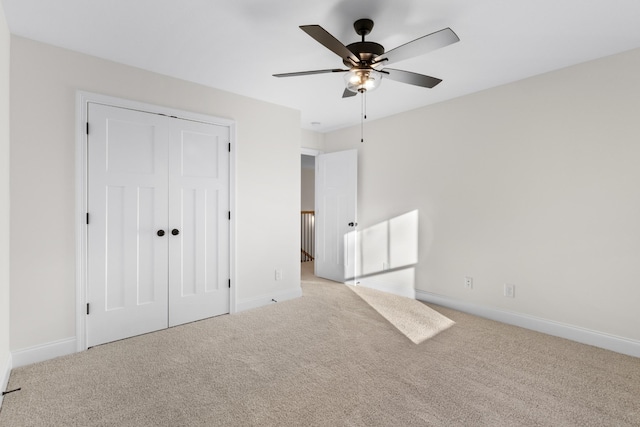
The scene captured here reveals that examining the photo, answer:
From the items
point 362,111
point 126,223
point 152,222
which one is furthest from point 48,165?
point 362,111

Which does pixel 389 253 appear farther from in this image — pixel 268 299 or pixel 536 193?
pixel 536 193

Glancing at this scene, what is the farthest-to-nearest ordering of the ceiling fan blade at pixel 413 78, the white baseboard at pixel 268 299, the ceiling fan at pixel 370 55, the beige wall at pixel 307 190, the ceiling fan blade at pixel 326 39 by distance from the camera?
the beige wall at pixel 307 190
the white baseboard at pixel 268 299
the ceiling fan blade at pixel 413 78
the ceiling fan at pixel 370 55
the ceiling fan blade at pixel 326 39

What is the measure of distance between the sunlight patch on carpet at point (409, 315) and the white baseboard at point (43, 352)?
2833mm

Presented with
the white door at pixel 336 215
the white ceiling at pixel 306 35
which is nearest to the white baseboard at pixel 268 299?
the white door at pixel 336 215

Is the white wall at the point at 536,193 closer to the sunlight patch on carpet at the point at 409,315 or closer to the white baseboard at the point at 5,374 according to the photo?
the sunlight patch on carpet at the point at 409,315

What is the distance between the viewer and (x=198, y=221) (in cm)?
331

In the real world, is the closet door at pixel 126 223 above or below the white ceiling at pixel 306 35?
below

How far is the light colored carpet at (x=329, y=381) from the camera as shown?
5.93 ft

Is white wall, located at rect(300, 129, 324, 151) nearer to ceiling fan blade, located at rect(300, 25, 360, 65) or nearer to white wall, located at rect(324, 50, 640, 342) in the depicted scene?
white wall, located at rect(324, 50, 640, 342)

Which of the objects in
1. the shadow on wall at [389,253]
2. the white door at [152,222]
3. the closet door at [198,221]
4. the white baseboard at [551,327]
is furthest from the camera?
the shadow on wall at [389,253]

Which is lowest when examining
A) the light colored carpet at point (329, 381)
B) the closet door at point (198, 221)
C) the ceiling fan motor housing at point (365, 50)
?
the light colored carpet at point (329, 381)

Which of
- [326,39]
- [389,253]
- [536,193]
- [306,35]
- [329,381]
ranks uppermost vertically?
[306,35]

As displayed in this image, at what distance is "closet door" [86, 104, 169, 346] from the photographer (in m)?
2.69

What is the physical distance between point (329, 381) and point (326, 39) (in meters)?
2.17
